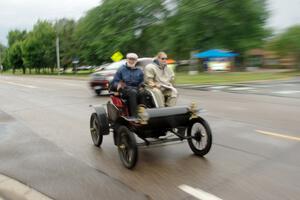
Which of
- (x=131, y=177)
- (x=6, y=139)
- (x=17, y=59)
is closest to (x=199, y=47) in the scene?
(x=6, y=139)

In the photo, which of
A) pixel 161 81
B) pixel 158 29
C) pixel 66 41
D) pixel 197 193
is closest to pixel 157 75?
pixel 161 81

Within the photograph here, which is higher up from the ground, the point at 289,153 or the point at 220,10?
the point at 220,10

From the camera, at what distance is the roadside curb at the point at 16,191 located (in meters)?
5.08

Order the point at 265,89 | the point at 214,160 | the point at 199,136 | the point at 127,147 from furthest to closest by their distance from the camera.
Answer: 1. the point at 265,89
2. the point at 199,136
3. the point at 214,160
4. the point at 127,147

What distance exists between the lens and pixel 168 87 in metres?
7.13

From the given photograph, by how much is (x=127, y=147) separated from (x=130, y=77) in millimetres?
1399

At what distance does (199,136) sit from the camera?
21.4 feet

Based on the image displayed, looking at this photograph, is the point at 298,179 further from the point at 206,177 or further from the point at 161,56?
the point at 161,56

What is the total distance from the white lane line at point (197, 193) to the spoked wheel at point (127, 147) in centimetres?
106

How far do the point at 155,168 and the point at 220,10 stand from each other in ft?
101

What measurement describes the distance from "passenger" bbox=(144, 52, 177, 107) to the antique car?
209mm

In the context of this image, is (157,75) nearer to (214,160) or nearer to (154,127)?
(154,127)

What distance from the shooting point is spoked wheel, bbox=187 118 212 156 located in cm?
634

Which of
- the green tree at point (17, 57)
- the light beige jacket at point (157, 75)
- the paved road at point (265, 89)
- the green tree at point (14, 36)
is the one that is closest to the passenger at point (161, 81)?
the light beige jacket at point (157, 75)
